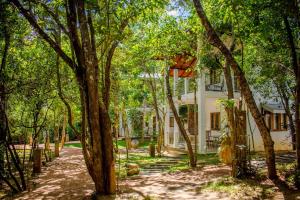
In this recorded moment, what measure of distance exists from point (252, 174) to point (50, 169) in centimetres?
1015

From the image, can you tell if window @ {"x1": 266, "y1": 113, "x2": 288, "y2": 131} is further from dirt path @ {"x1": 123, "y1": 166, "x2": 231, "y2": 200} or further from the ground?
the ground

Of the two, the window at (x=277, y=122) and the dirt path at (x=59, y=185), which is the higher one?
the window at (x=277, y=122)

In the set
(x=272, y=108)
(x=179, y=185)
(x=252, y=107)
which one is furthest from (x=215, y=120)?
(x=252, y=107)

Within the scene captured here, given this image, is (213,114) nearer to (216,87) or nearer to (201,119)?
Result: (216,87)

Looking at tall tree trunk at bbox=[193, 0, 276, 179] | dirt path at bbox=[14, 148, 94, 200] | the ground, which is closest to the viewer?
the ground

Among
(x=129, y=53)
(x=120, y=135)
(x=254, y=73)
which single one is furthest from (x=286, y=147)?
(x=120, y=135)

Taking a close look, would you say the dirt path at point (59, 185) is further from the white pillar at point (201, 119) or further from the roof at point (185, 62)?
A: the white pillar at point (201, 119)

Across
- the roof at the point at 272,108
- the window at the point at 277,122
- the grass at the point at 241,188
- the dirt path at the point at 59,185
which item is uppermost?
the roof at the point at 272,108

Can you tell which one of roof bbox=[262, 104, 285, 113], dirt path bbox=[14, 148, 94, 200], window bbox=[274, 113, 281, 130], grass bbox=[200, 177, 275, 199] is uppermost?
roof bbox=[262, 104, 285, 113]

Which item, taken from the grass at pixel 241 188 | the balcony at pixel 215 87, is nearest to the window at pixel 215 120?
the balcony at pixel 215 87

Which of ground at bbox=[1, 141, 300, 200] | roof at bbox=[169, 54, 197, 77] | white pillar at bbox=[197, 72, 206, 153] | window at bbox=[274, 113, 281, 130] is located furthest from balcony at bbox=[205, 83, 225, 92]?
ground at bbox=[1, 141, 300, 200]

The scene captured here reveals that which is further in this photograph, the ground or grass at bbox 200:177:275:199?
the ground

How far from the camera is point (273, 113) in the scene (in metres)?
19.2

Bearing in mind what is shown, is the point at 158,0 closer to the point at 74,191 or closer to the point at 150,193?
the point at 150,193
